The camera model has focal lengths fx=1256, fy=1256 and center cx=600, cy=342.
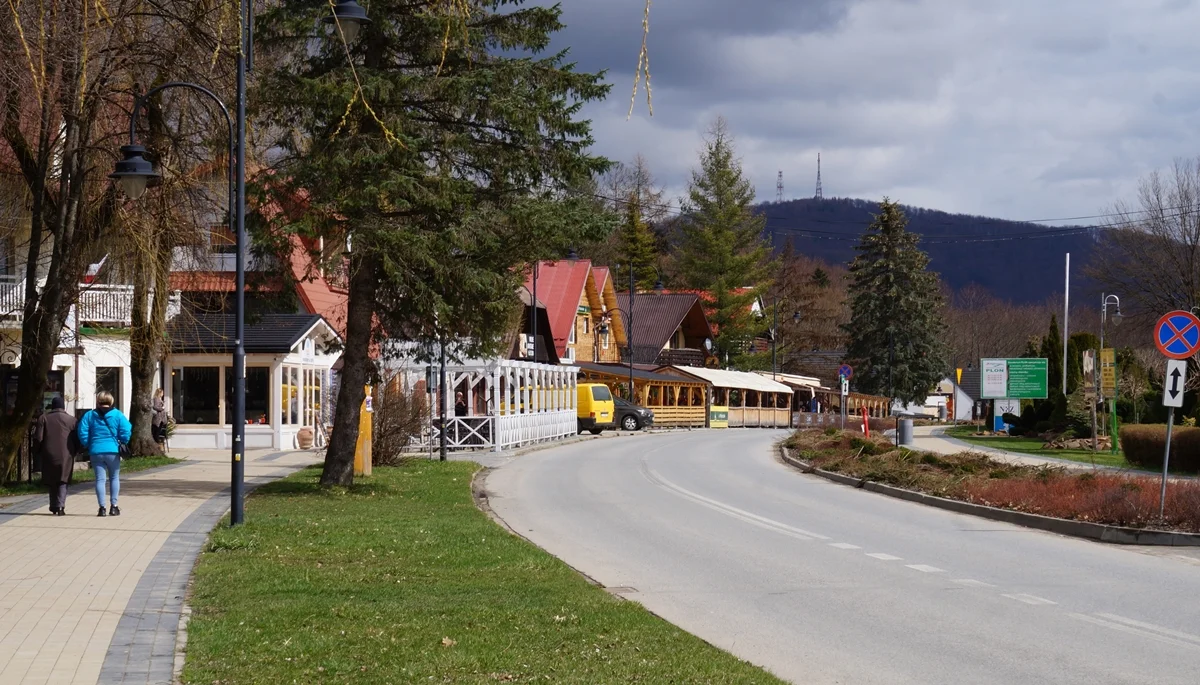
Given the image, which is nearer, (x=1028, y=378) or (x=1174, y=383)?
(x=1174, y=383)

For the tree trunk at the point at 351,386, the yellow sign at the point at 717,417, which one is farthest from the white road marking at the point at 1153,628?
the yellow sign at the point at 717,417

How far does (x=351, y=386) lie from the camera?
21.5 meters

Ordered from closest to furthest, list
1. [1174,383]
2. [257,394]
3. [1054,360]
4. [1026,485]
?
[1174,383]
[1026,485]
[257,394]
[1054,360]

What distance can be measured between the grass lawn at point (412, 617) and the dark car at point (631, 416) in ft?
147

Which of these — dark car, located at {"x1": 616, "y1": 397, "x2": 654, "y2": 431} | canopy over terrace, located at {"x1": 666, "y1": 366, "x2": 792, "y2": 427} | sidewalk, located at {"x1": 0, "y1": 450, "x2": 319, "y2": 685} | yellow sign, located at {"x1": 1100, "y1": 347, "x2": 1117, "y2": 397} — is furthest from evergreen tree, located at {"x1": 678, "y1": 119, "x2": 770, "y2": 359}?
sidewalk, located at {"x1": 0, "y1": 450, "x2": 319, "y2": 685}

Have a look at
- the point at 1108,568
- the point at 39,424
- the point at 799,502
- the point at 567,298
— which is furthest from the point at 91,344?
the point at 567,298

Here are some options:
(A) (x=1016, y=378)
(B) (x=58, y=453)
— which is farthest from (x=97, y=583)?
(A) (x=1016, y=378)

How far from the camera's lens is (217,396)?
1503 inches

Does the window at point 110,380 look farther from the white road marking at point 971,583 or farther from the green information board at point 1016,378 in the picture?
the green information board at point 1016,378

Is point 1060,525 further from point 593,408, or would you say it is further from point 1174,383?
point 593,408

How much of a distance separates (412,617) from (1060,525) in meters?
11.2

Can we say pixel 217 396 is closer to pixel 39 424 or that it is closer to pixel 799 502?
pixel 39 424

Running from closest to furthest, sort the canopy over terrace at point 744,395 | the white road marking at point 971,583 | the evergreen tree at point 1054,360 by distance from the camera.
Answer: the white road marking at point 971,583
the evergreen tree at point 1054,360
the canopy over terrace at point 744,395

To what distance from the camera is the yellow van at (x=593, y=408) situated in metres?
55.4
